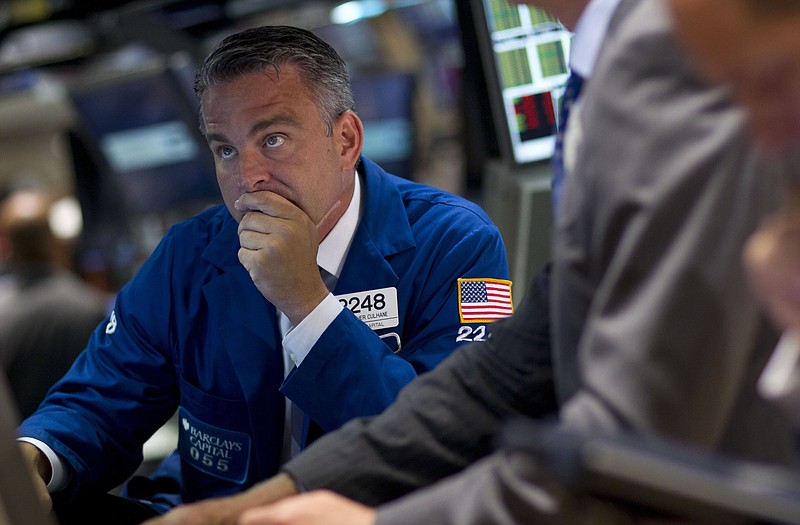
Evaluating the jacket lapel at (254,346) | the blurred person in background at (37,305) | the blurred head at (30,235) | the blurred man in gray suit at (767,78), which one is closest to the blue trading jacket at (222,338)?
the jacket lapel at (254,346)

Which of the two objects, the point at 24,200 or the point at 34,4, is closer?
the point at 24,200

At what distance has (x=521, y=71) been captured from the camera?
10.4 feet

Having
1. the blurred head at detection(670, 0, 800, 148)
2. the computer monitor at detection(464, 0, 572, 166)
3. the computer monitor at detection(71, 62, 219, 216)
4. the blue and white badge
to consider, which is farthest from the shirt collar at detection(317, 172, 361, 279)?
the computer monitor at detection(71, 62, 219, 216)

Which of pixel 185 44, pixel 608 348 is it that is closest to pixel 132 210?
pixel 185 44

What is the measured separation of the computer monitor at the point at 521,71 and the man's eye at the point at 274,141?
4.96ft

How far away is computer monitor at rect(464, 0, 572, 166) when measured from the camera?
313 cm

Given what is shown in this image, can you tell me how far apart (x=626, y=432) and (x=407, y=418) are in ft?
1.56

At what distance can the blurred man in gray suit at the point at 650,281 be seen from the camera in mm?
936

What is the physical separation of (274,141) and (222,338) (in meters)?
0.39

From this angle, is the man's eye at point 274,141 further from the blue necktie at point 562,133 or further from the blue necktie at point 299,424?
the blue necktie at point 562,133

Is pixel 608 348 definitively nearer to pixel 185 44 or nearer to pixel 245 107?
pixel 245 107

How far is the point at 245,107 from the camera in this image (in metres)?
1.74

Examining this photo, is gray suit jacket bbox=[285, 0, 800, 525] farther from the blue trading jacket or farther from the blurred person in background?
the blurred person in background

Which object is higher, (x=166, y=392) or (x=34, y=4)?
(x=34, y=4)
